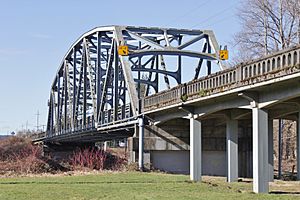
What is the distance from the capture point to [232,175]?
35812mm

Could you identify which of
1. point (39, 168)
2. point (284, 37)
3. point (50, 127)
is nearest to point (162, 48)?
point (284, 37)

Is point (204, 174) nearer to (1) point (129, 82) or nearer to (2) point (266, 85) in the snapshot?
(1) point (129, 82)

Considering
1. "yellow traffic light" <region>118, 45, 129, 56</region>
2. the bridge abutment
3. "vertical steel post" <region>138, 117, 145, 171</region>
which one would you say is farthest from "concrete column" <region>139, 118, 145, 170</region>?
the bridge abutment

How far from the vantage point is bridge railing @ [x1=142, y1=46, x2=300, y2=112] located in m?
23.4

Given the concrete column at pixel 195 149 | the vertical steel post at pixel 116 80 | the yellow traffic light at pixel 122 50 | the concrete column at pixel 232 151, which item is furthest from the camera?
the vertical steel post at pixel 116 80

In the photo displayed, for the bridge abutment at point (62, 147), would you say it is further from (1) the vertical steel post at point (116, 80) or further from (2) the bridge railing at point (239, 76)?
(2) the bridge railing at point (239, 76)

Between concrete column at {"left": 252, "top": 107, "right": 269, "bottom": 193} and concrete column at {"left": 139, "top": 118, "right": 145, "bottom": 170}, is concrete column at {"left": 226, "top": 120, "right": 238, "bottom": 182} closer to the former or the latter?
concrete column at {"left": 252, "top": 107, "right": 269, "bottom": 193}

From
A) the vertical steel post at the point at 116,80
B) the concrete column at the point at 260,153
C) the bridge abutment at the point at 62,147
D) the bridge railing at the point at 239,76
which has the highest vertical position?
the vertical steel post at the point at 116,80

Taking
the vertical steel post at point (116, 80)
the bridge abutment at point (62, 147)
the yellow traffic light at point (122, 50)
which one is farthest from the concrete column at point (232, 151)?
the bridge abutment at point (62, 147)

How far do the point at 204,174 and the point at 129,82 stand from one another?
9282mm

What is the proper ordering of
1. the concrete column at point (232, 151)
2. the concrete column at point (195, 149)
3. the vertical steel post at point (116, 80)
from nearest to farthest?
the concrete column at point (232, 151)
the concrete column at point (195, 149)
the vertical steel post at point (116, 80)

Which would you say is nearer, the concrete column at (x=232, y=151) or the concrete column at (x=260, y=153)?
the concrete column at (x=260, y=153)

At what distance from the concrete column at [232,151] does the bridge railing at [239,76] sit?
10.1 ft

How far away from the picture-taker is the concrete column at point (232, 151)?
116 ft
